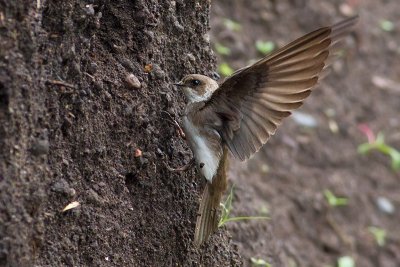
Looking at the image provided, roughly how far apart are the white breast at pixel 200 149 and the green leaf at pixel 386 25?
6.23m

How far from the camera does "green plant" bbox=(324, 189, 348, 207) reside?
7371 millimetres

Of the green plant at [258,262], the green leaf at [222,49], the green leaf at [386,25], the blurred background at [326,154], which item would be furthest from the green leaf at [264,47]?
the green plant at [258,262]

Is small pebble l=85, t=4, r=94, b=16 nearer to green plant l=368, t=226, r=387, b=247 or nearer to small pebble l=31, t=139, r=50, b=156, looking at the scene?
small pebble l=31, t=139, r=50, b=156

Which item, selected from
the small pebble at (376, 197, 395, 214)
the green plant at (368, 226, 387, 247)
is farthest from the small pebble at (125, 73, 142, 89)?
the small pebble at (376, 197, 395, 214)

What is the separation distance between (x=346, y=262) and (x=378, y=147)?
1702 millimetres

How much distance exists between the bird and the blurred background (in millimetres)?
1331

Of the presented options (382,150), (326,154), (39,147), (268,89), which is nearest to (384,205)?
(382,150)

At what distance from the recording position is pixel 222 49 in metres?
7.57

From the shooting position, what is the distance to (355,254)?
7.31m

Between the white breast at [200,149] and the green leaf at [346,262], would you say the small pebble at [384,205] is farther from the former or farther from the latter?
the white breast at [200,149]

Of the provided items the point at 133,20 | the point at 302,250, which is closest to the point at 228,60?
the point at 302,250

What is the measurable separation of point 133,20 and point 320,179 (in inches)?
157

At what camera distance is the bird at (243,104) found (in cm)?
378

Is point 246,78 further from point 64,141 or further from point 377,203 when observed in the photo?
point 377,203
